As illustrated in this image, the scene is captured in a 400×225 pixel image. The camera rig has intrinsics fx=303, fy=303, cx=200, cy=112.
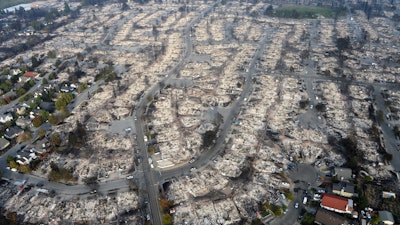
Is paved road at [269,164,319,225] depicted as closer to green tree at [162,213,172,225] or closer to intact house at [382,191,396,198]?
intact house at [382,191,396,198]

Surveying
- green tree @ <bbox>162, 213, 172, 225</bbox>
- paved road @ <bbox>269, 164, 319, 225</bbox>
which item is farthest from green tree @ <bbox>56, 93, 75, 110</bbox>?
paved road @ <bbox>269, 164, 319, 225</bbox>

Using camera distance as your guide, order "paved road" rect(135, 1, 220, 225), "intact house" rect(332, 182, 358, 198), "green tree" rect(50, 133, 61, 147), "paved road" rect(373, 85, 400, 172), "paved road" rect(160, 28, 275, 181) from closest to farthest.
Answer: "paved road" rect(135, 1, 220, 225) → "intact house" rect(332, 182, 358, 198) → "paved road" rect(160, 28, 275, 181) → "paved road" rect(373, 85, 400, 172) → "green tree" rect(50, 133, 61, 147)

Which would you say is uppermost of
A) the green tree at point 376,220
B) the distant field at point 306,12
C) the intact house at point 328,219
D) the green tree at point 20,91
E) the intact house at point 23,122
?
the distant field at point 306,12

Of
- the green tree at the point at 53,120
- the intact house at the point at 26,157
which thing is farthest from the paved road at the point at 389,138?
the green tree at the point at 53,120

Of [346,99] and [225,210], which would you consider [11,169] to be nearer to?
[225,210]

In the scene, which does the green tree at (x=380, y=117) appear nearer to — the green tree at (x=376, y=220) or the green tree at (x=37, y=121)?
the green tree at (x=376, y=220)

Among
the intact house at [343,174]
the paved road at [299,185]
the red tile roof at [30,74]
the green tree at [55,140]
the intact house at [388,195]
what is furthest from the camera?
the red tile roof at [30,74]
